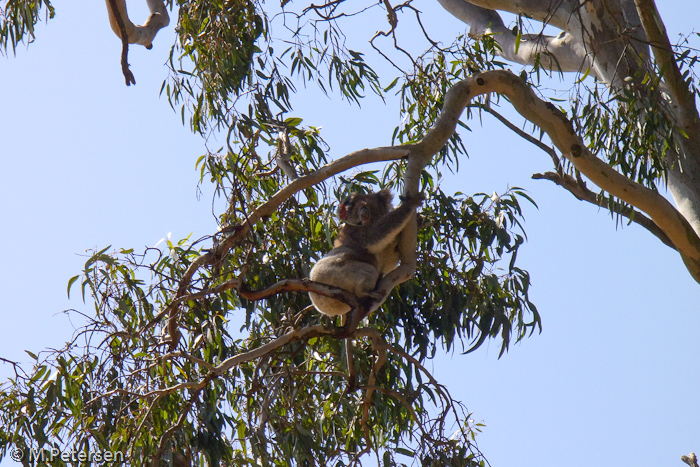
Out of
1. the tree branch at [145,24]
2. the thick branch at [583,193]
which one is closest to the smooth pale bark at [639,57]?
the thick branch at [583,193]

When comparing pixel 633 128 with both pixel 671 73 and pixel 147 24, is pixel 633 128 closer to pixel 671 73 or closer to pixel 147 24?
pixel 671 73

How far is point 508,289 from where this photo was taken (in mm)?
3918

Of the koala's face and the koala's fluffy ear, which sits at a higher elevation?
the koala's fluffy ear

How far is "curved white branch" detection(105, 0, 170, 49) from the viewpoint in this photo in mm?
4781

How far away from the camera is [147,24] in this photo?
17.4ft

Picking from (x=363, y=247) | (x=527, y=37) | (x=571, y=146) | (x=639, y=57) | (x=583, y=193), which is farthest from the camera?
(x=527, y=37)

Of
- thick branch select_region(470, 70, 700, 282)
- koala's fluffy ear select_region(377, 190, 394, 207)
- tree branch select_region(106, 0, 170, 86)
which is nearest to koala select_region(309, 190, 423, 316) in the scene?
koala's fluffy ear select_region(377, 190, 394, 207)

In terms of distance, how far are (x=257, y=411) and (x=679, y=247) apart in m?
2.46

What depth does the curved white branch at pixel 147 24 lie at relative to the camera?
478cm

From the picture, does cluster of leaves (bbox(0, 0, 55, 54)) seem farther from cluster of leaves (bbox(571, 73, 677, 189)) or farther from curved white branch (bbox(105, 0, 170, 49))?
cluster of leaves (bbox(571, 73, 677, 189))

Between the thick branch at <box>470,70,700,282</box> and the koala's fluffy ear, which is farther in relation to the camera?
the koala's fluffy ear

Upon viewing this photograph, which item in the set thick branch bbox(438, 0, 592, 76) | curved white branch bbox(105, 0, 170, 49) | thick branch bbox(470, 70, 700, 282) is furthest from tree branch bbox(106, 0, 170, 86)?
thick branch bbox(438, 0, 592, 76)

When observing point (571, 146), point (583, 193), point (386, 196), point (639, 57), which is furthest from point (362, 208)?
point (583, 193)

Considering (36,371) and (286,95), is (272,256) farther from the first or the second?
(36,371)
